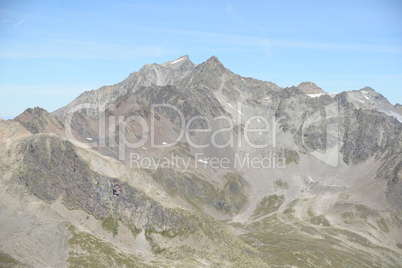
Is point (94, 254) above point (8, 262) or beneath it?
beneath

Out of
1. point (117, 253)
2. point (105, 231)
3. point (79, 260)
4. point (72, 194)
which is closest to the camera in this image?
point (79, 260)

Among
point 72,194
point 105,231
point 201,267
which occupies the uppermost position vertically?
point 72,194

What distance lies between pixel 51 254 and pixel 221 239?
238ft

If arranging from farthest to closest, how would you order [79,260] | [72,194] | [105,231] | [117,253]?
[72,194] < [105,231] < [117,253] < [79,260]

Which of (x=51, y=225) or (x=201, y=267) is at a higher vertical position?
(x=51, y=225)

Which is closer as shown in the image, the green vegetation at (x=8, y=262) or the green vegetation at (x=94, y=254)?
the green vegetation at (x=8, y=262)

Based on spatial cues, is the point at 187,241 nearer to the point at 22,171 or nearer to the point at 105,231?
the point at 105,231

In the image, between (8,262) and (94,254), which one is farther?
(94,254)

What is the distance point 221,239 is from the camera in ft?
620

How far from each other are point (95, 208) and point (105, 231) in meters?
14.2

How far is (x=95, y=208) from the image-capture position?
194000 mm

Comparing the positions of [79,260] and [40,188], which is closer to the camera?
[79,260]

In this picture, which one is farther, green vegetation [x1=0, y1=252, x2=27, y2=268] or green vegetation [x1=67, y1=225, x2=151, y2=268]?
green vegetation [x1=67, y1=225, x2=151, y2=268]

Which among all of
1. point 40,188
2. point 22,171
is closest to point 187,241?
point 40,188
